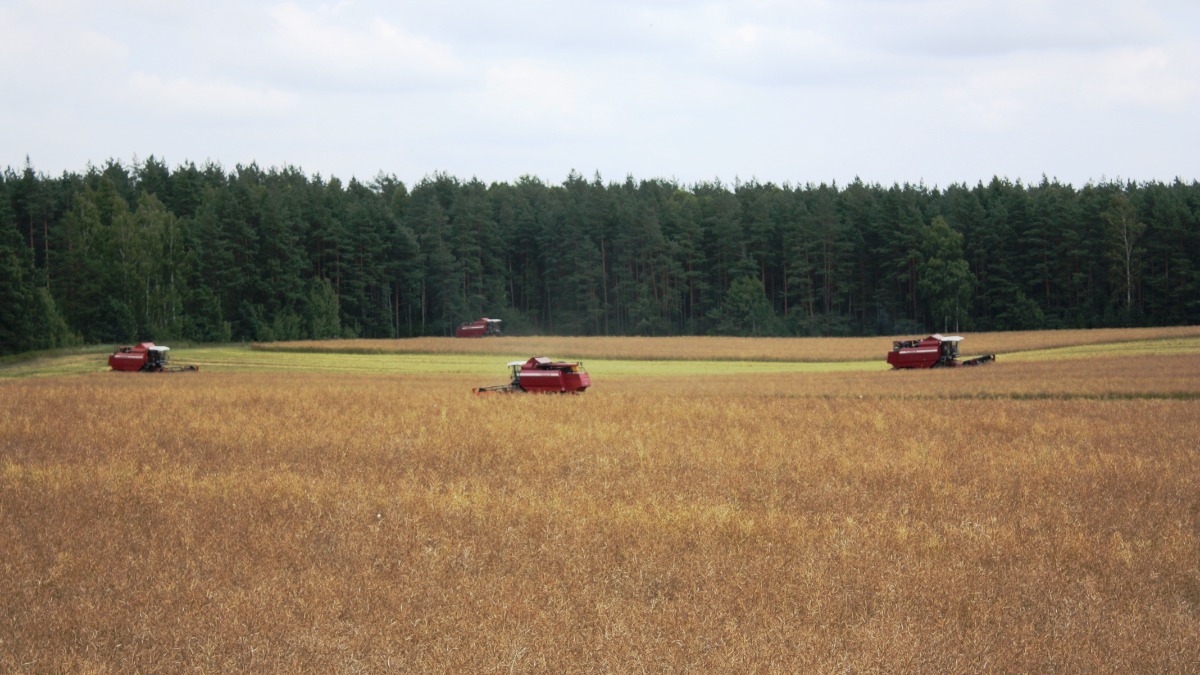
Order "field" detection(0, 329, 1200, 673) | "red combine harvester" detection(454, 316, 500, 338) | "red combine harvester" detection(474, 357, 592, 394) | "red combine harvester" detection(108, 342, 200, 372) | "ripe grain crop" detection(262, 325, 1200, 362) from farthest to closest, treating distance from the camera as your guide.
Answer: "red combine harvester" detection(454, 316, 500, 338)
"ripe grain crop" detection(262, 325, 1200, 362)
"red combine harvester" detection(108, 342, 200, 372)
"red combine harvester" detection(474, 357, 592, 394)
"field" detection(0, 329, 1200, 673)

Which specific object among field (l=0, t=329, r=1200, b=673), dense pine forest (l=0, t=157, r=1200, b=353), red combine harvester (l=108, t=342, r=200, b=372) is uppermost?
dense pine forest (l=0, t=157, r=1200, b=353)

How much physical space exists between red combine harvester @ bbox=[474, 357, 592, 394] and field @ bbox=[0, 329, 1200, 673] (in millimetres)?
9642

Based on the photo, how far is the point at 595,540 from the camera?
11523mm

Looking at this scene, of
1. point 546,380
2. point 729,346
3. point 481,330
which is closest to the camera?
point 546,380

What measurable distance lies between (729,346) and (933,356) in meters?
23.7

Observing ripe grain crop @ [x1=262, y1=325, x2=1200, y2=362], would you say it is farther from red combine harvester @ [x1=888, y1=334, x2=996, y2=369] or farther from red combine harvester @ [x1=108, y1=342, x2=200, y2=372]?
red combine harvester @ [x1=108, y1=342, x2=200, y2=372]

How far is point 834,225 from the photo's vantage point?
4464 inches

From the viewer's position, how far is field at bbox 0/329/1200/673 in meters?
8.30

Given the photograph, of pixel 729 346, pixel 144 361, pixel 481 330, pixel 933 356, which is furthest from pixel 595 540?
pixel 481 330

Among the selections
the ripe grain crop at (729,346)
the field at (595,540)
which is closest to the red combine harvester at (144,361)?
the ripe grain crop at (729,346)

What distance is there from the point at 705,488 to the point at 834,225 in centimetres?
10249

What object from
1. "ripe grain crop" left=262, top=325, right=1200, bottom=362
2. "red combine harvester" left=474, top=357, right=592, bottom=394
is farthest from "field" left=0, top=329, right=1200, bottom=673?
"ripe grain crop" left=262, top=325, right=1200, bottom=362

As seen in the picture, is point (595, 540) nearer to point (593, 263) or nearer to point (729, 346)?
point (729, 346)

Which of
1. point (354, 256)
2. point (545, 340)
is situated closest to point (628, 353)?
point (545, 340)
